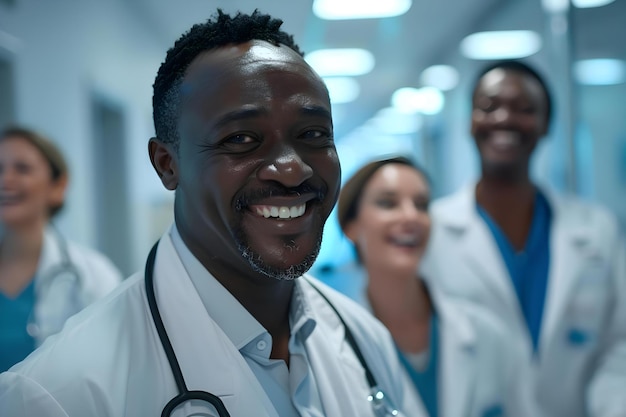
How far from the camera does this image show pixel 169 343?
0.59 metres

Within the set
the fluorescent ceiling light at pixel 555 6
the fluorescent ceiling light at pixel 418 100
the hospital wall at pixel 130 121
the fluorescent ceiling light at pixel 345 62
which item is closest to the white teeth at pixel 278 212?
the hospital wall at pixel 130 121

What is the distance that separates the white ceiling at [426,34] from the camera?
160 cm

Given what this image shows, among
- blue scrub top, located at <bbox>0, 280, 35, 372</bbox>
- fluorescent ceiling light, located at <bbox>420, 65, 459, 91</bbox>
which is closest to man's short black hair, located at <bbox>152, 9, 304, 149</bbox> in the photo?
blue scrub top, located at <bbox>0, 280, 35, 372</bbox>

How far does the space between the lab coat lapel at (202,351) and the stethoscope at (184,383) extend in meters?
0.01

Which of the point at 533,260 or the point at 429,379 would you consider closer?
the point at 429,379

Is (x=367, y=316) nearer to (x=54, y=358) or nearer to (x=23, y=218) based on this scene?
(x=54, y=358)

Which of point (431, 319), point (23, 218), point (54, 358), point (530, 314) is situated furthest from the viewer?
point (530, 314)

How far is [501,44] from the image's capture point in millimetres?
1914

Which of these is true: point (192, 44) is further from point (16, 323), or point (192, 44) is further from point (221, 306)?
point (16, 323)

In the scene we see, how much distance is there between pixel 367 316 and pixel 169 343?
376mm

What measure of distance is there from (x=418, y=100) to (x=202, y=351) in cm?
137

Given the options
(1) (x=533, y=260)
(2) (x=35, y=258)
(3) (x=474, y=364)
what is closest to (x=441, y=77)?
(1) (x=533, y=260)

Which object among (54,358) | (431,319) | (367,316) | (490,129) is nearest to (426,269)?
(431,319)

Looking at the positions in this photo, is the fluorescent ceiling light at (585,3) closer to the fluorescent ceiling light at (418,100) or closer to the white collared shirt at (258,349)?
the fluorescent ceiling light at (418,100)
